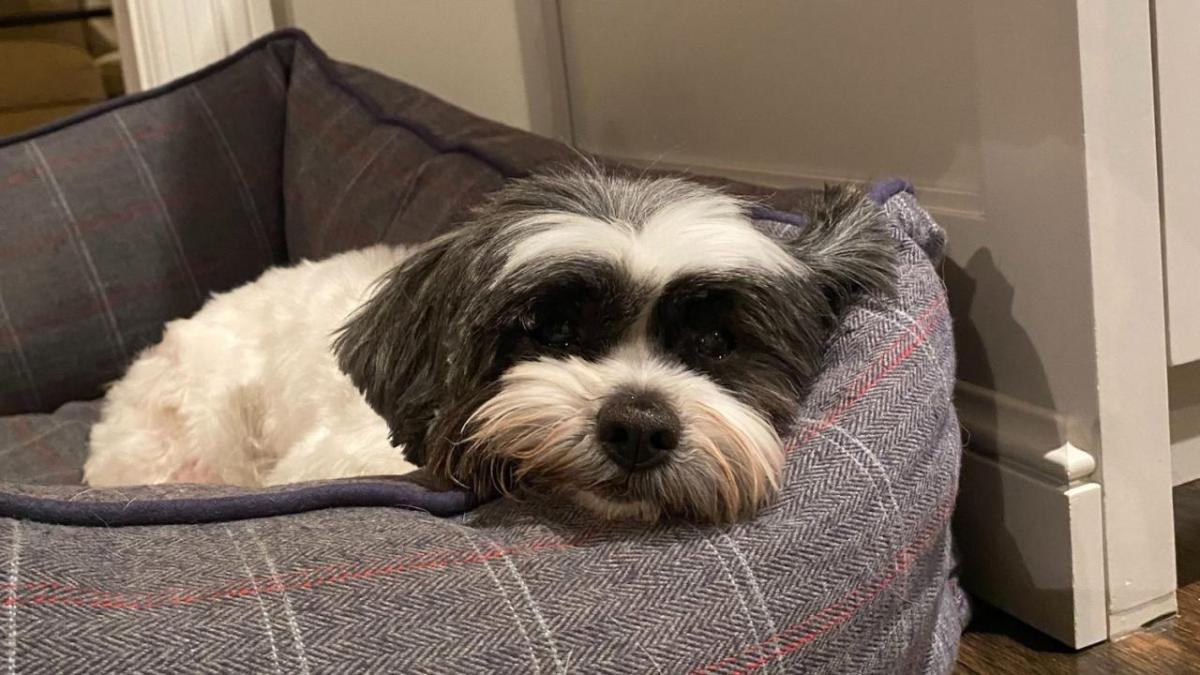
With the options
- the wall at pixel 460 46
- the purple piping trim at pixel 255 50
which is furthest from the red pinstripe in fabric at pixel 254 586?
the wall at pixel 460 46

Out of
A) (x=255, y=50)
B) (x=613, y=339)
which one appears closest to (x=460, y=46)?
(x=255, y=50)

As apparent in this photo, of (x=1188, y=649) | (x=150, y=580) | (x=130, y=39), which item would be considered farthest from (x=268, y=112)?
(x=1188, y=649)

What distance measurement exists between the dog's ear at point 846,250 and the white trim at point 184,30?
2044 millimetres

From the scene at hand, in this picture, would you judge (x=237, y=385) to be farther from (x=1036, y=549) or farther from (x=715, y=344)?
(x=1036, y=549)

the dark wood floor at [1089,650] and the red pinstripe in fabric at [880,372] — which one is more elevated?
the red pinstripe in fabric at [880,372]

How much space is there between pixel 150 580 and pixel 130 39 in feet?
7.91

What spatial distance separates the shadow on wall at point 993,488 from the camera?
1661 mm

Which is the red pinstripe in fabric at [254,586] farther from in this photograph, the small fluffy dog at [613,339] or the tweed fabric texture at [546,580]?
the small fluffy dog at [613,339]

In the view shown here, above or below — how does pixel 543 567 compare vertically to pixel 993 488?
above

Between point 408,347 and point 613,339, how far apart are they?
252 mm

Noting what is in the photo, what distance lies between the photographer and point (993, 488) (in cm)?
175

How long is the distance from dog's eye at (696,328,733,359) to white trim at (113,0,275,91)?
84.2 inches

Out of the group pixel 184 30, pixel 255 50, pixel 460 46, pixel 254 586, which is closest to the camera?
pixel 254 586

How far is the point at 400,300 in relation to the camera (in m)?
1.44
